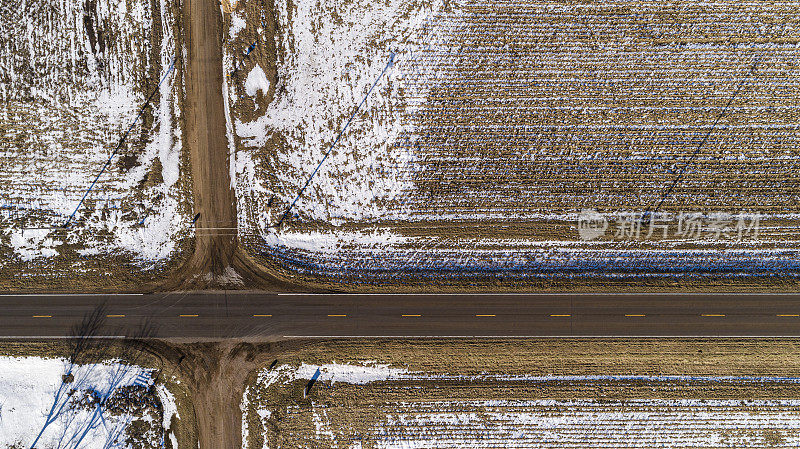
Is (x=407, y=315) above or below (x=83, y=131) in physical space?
below

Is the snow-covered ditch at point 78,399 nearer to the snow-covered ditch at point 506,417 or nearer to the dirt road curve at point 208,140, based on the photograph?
the snow-covered ditch at point 506,417

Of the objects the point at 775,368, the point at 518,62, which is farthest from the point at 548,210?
the point at 775,368

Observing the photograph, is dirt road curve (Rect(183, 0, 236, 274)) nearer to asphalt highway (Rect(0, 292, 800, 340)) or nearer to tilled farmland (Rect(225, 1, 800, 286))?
tilled farmland (Rect(225, 1, 800, 286))

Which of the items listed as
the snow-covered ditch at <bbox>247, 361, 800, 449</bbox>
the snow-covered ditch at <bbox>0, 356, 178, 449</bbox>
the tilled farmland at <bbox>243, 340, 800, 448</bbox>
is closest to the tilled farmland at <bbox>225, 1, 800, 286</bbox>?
the tilled farmland at <bbox>243, 340, 800, 448</bbox>

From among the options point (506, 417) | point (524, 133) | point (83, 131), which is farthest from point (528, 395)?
point (83, 131)

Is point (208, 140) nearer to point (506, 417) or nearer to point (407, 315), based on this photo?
point (407, 315)
